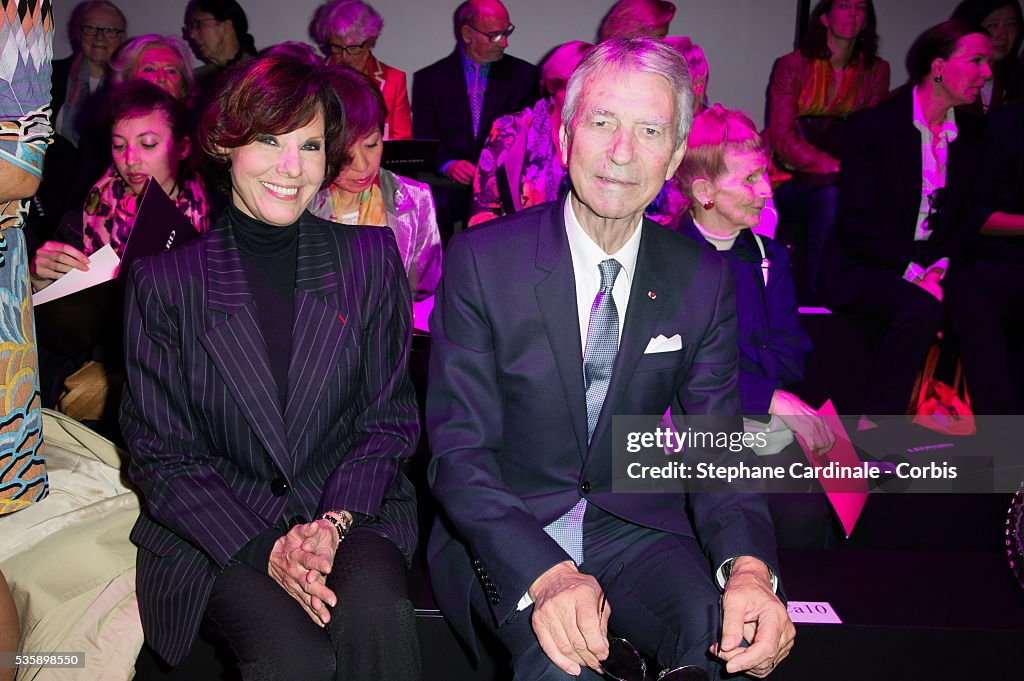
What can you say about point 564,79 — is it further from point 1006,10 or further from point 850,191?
point 1006,10

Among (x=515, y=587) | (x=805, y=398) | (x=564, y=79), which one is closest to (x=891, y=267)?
(x=805, y=398)

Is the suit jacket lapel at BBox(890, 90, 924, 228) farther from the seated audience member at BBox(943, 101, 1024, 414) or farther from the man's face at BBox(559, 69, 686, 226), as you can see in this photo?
the man's face at BBox(559, 69, 686, 226)

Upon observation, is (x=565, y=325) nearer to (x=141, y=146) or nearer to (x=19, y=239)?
(x=19, y=239)

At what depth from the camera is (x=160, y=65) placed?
3.65m

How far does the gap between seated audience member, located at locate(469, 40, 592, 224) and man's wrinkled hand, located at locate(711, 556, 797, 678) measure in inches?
89.7

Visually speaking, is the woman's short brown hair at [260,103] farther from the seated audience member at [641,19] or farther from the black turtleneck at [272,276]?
the seated audience member at [641,19]

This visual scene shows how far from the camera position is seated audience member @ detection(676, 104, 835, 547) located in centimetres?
261

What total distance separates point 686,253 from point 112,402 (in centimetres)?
182

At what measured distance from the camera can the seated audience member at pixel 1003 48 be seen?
502cm

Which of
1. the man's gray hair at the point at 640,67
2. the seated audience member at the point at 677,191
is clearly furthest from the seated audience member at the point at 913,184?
the man's gray hair at the point at 640,67

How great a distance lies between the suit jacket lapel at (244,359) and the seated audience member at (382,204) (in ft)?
3.81

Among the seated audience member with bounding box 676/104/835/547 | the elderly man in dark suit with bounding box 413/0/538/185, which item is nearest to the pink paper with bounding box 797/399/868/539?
the seated audience member with bounding box 676/104/835/547

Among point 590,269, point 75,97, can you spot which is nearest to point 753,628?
point 590,269

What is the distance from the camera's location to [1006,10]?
505 centimetres
